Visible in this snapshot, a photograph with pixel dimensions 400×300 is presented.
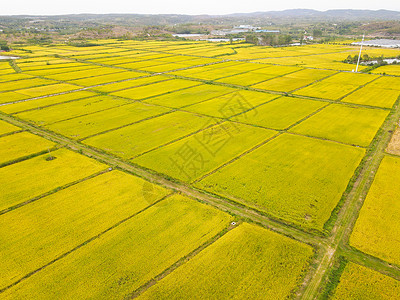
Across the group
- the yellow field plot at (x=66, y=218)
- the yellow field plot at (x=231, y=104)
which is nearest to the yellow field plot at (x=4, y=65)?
the yellow field plot at (x=231, y=104)

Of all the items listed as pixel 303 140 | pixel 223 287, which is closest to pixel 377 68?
pixel 303 140

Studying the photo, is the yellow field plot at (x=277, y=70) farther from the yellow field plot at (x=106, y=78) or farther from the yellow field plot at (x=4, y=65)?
the yellow field plot at (x=4, y=65)

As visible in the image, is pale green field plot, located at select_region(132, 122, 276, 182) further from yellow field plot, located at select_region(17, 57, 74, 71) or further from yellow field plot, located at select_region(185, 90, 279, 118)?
yellow field plot, located at select_region(17, 57, 74, 71)

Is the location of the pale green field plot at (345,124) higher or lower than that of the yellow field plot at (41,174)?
lower

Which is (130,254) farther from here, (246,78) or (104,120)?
(246,78)

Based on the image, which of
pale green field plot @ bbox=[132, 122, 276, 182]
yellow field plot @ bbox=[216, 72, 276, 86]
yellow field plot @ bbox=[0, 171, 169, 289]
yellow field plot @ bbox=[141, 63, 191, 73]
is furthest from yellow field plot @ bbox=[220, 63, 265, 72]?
yellow field plot @ bbox=[0, 171, 169, 289]

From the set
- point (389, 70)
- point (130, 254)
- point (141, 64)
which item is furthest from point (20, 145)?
point (389, 70)
